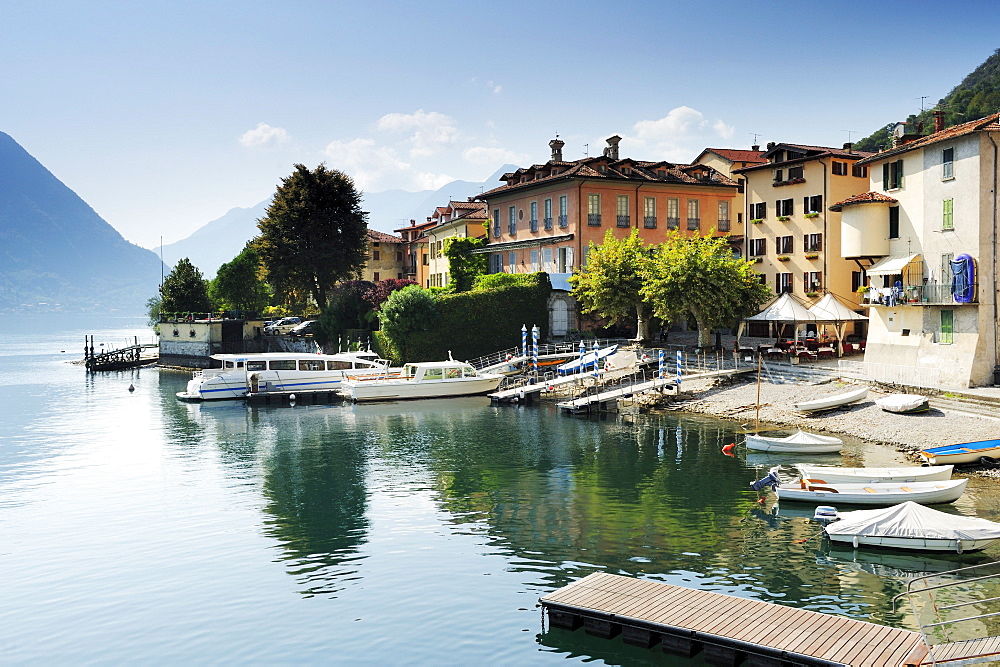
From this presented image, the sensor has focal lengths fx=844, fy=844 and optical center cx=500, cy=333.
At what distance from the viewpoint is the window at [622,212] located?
6700 centimetres

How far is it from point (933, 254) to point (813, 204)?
15209mm

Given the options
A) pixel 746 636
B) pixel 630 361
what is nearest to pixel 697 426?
pixel 630 361

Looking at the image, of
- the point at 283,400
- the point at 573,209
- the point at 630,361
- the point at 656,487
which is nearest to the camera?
the point at 656,487

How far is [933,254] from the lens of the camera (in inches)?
1628

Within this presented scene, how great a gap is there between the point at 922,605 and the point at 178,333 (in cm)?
7941

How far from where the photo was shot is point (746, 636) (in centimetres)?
1583

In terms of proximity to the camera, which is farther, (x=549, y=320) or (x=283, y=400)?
(x=549, y=320)

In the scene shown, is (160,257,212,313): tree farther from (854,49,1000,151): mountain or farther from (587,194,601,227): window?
(854,49,1000,151): mountain

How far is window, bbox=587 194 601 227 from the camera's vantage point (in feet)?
217

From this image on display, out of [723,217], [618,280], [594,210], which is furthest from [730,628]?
[723,217]

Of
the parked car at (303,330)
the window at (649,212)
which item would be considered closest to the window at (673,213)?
the window at (649,212)

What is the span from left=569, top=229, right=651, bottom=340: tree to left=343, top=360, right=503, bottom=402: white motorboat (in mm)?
8920

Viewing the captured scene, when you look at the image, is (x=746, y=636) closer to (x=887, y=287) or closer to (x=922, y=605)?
(x=922, y=605)

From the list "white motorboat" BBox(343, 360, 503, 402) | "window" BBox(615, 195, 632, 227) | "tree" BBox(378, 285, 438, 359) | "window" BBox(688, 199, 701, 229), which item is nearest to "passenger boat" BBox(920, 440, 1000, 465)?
"white motorboat" BBox(343, 360, 503, 402)
